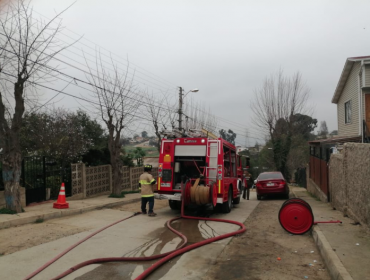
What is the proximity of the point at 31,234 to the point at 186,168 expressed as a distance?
225 inches

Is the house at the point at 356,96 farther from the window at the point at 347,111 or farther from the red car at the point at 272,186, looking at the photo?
the red car at the point at 272,186

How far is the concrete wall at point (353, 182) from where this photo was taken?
23.9 feet

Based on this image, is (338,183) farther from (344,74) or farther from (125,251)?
(344,74)

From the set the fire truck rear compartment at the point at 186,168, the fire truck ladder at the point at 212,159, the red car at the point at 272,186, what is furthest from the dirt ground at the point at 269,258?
the red car at the point at 272,186

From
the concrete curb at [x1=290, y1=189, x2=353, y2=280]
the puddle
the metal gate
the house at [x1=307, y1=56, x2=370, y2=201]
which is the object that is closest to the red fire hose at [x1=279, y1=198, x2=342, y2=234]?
the concrete curb at [x1=290, y1=189, x2=353, y2=280]

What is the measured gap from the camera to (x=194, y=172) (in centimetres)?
1207

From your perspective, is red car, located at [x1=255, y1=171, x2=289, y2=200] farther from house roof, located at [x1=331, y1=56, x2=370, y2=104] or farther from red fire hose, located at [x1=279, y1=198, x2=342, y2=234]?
red fire hose, located at [x1=279, y1=198, x2=342, y2=234]

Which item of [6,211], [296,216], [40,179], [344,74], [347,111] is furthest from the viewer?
[347,111]

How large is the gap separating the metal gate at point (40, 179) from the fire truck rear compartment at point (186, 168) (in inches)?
209

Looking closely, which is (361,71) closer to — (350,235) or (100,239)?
(350,235)

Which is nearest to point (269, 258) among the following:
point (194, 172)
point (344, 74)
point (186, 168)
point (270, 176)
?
point (194, 172)

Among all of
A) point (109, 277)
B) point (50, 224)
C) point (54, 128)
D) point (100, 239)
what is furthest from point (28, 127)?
point (109, 277)

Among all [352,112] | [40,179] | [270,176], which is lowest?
[270,176]

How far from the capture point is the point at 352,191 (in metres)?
8.65
